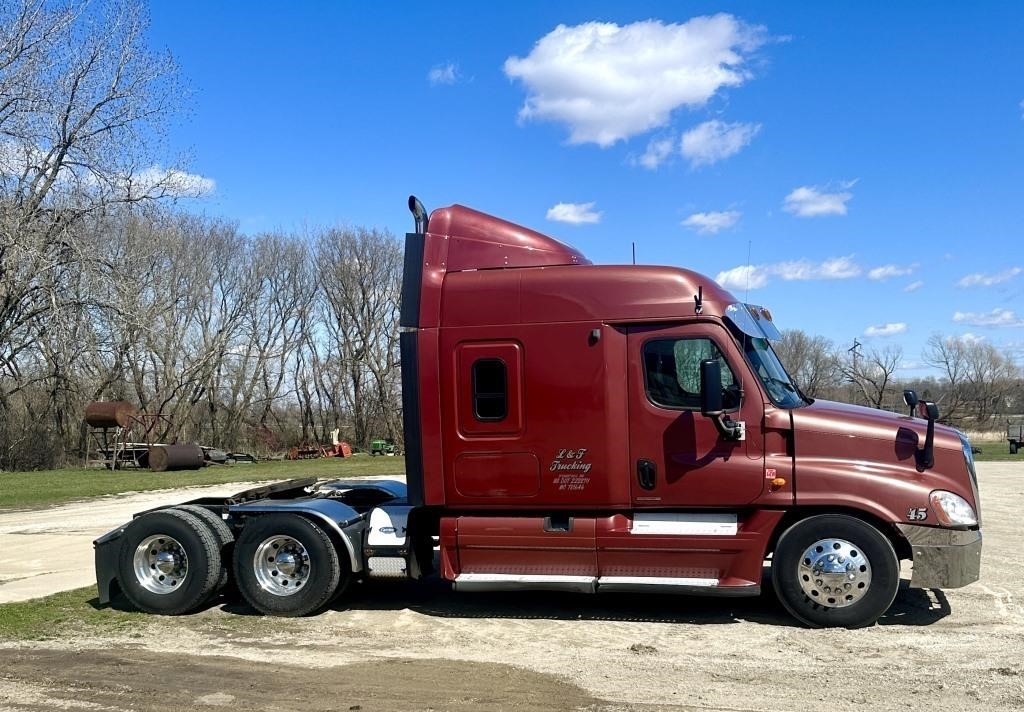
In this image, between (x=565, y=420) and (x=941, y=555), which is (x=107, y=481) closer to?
(x=565, y=420)

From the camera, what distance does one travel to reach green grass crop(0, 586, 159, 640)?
705 cm

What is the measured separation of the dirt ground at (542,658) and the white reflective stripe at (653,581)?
382 millimetres

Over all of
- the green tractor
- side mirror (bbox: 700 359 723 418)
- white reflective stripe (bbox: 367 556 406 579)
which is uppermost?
side mirror (bbox: 700 359 723 418)

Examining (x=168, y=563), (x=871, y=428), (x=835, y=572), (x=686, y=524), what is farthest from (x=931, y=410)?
(x=168, y=563)

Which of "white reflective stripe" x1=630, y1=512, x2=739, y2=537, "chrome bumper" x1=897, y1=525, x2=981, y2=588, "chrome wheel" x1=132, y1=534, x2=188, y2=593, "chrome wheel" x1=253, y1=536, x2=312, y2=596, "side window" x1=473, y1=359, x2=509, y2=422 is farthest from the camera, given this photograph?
"chrome wheel" x1=132, y1=534, x2=188, y2=593

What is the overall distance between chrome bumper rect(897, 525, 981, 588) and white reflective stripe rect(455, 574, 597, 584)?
255cm

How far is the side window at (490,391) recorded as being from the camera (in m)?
7.18

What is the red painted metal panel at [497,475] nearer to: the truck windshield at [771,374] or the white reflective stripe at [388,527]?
the white reflective stripe at [388,527]

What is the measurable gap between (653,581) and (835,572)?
1.43 meters

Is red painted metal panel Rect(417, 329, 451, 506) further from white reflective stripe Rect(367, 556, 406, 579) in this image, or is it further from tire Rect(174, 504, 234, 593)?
tire Rect(174, 504, 234, 593)

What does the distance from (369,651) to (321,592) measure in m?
1.18

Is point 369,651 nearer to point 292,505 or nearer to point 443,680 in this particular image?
point 443,680

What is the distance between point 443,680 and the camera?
556 cm

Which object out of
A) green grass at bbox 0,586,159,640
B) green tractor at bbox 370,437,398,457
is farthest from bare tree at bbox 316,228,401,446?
green grass at bbox 0,586,159,640
